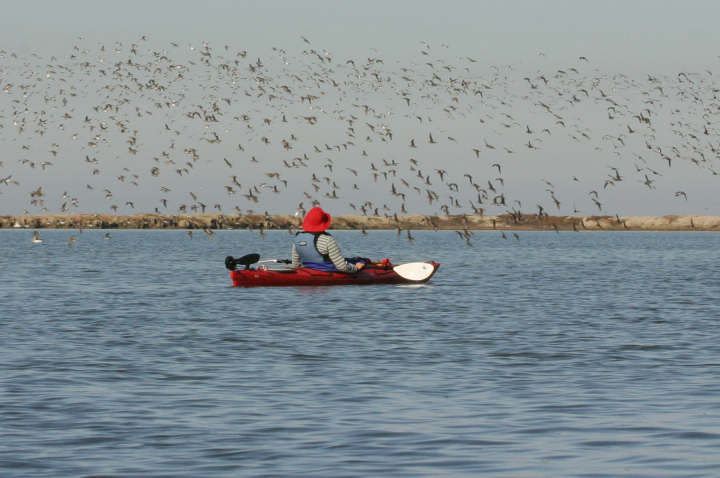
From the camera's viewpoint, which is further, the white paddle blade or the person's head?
the white paddle blade

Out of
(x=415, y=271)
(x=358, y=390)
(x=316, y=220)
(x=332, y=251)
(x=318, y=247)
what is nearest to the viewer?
(x=358, y=390)

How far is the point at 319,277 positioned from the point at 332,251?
7.14ft

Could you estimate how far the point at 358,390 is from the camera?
15492 millimetres

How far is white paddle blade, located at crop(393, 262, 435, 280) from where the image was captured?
4239 centimetres

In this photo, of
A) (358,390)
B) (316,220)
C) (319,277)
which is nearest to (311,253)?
(319,277)

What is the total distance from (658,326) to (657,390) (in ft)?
37.8

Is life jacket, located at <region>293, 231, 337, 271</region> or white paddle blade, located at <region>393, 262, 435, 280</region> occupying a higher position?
life jacket, located at <region>293, 231, 337, 271</region>

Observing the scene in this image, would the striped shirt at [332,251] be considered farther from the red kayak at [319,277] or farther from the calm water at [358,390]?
the calm water at [358,390]

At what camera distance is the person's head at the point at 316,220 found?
114 feet

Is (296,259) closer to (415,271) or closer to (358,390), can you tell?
(415,271)

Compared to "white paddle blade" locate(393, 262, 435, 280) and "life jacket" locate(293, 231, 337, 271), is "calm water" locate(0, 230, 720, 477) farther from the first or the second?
"white paddle blade" locate(393, 262, 435, 280)

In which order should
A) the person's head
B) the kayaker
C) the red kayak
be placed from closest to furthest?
the person's head < the kayaker < the red kayak

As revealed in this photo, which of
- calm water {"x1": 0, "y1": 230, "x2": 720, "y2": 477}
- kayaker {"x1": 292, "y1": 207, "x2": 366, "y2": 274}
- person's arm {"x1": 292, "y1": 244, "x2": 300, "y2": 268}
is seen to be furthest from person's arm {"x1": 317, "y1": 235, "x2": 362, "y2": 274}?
calm water {"x1": 0, "y1": 230, "x2": 720, "y2": 477}

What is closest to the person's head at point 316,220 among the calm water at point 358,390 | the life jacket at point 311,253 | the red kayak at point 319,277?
the life jacket at point 311,253
